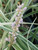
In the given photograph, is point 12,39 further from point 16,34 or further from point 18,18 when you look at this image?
point 18,18

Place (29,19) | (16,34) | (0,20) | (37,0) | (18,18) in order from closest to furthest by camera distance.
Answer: (18,18) < (16,34) < (0,20) < (29,19) < (37,0)

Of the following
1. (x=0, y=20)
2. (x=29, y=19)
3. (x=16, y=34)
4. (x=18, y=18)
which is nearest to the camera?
(x=18, y=18)

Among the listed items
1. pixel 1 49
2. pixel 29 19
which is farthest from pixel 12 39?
pixel 29 19

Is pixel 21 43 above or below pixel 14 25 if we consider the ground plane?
below

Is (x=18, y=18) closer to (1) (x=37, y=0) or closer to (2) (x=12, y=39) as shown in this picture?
(2) (x=12, y=39)

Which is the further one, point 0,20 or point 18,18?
point 0,20

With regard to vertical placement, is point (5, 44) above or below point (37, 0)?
below

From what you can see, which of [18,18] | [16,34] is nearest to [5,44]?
[16,34]

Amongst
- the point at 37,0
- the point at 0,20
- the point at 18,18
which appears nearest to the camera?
the point at 18,18

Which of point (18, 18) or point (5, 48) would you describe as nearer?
point (18, 18)
